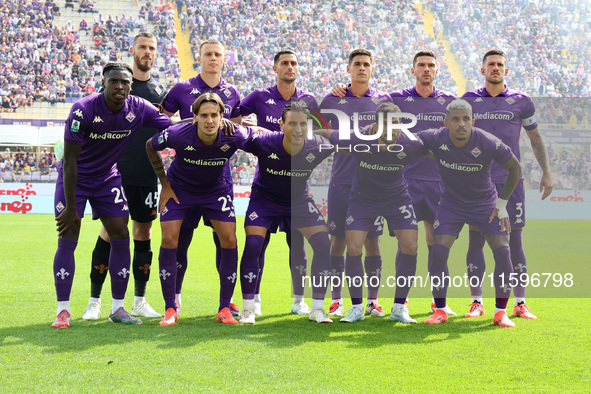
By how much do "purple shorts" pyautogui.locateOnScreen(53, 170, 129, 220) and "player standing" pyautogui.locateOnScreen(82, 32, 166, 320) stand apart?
21.8 inches

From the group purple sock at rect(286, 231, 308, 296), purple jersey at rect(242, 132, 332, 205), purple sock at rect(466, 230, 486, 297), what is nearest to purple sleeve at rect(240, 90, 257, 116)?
purple jersey at rect(242, 132, 332, 205)

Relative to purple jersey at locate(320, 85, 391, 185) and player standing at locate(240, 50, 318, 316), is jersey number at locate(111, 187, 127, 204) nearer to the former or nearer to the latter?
player standing at locate(240, 50, 318, 316)

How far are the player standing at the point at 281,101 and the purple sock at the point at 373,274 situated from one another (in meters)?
0.67

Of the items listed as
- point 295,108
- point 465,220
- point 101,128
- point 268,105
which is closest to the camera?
point 101,128

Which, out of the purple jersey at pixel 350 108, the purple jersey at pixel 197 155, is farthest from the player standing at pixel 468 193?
the purple jersey at pixel 197 155

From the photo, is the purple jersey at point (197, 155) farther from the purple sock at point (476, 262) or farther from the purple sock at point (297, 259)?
the purple sock at point (476, 262)

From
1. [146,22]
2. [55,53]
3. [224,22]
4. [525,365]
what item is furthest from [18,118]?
[525,365]

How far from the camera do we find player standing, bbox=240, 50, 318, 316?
6477 millimetres

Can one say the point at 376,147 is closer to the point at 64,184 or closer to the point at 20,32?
the point at 64,184

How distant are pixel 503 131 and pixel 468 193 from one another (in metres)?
0.84

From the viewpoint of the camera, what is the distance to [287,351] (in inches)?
188

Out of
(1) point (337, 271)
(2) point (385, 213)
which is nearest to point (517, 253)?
(2) point (385, 213)

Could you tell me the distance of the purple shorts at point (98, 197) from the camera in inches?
225

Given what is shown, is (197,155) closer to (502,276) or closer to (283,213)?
(283,213)
